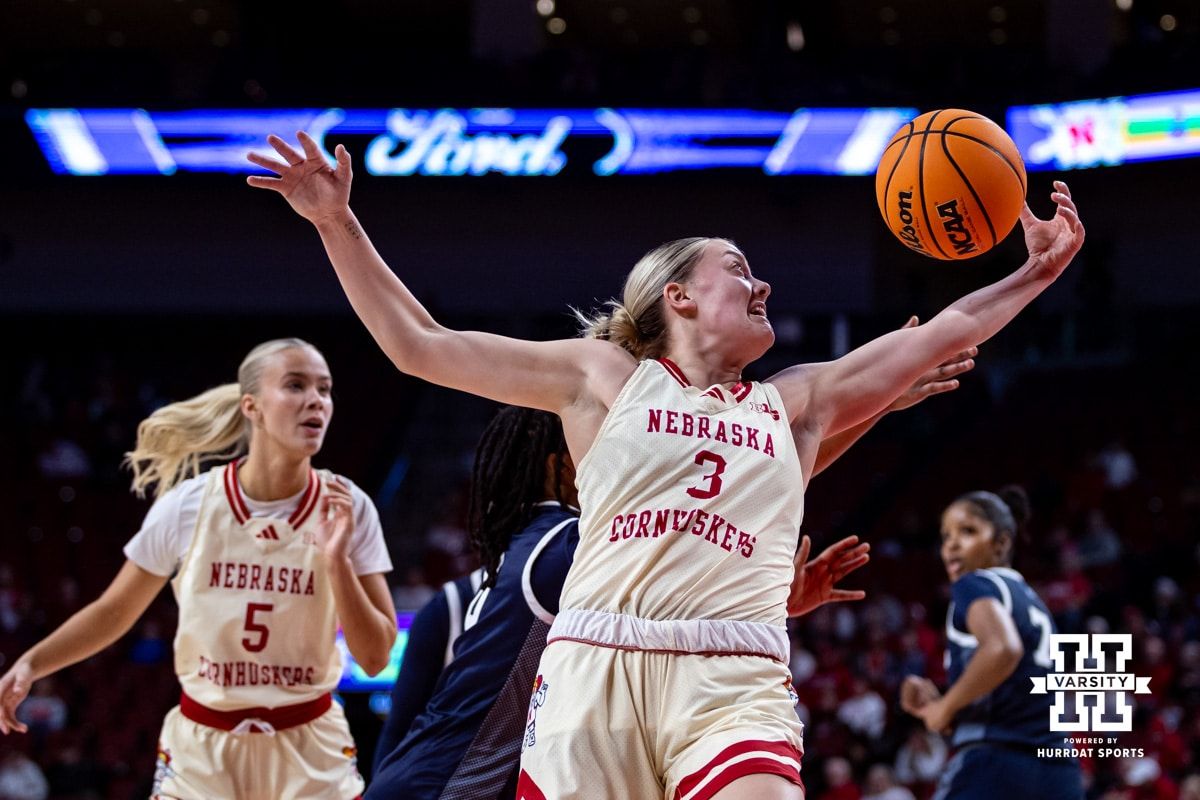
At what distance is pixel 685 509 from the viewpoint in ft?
8.99

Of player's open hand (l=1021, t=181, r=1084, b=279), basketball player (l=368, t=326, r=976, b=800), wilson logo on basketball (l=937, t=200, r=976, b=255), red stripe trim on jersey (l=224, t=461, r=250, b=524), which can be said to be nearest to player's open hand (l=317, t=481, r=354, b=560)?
red stripe trim on jersey (l=224, t=461, r=250, b=524)

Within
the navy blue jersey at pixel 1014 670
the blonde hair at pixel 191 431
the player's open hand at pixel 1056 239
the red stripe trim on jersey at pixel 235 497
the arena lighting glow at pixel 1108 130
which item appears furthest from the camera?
the arena lighting glow at pixel 1108 130

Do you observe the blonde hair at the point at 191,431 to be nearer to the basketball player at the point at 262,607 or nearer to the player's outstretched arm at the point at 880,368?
the basketball player at the point at 262,607

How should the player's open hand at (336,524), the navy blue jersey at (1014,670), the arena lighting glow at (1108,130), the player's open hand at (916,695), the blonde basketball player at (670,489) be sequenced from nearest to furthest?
the blonde basketball player at (670,489)
the player's open hand at (336,524)
the navy blue jersey at (1014,670)
the player's open hand at (916,695)
the arena lighting glow at (1108,130)

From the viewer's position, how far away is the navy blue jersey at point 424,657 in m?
3.55

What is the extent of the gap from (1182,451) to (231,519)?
1237 cm

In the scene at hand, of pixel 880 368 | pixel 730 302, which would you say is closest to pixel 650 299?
pixel 730 302

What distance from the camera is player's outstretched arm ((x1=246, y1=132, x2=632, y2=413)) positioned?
2.80 m

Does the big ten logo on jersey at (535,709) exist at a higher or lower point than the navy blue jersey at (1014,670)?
lower

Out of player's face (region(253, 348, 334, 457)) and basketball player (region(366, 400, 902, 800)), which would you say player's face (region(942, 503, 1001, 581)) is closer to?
basketball player (region(366, 400, 902, 800))

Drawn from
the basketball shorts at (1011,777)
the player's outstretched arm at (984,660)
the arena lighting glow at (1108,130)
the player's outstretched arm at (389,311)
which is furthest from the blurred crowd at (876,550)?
the player's outstretched arm at (389,311)

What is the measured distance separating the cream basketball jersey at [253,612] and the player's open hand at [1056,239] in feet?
7.22

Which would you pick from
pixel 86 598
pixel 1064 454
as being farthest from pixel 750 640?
pixel 1064 454

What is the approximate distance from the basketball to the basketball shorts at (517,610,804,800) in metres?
1.22
